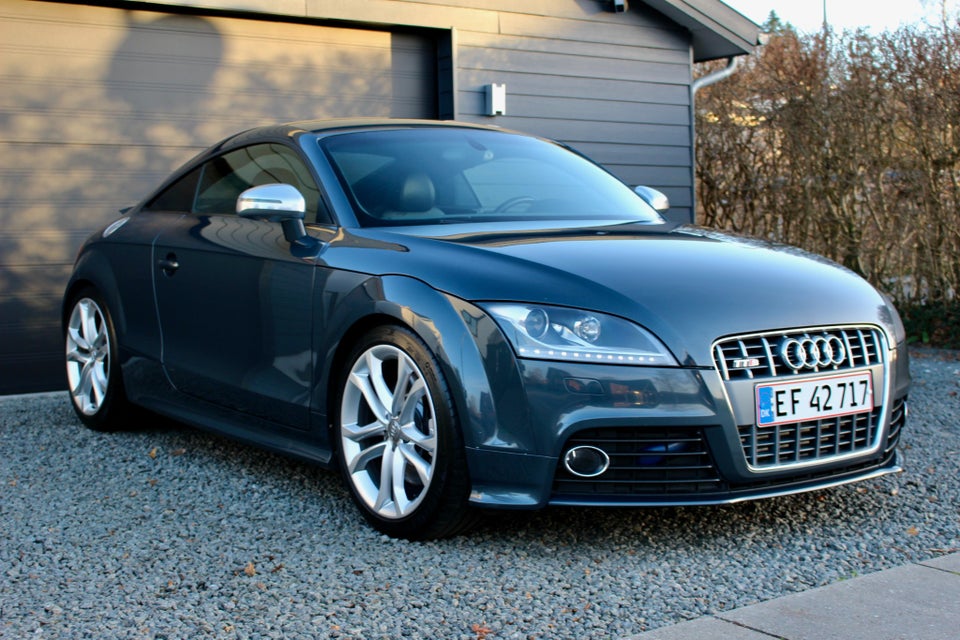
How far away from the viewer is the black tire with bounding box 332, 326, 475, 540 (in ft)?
11.5

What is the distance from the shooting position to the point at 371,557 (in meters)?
3.56

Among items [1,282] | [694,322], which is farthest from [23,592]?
[1,282]

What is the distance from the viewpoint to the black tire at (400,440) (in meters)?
3.50

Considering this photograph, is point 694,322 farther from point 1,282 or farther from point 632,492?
point 1,282

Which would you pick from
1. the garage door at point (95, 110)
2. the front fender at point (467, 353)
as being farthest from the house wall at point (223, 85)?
the front fender at point (467, 353)

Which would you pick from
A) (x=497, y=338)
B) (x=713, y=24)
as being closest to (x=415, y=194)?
(x=497, y=338)

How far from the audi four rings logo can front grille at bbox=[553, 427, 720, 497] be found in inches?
15.7

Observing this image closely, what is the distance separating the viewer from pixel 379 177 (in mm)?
4406

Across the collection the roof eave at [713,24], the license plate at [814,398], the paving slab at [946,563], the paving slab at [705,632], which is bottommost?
the paving slab at [946,563]

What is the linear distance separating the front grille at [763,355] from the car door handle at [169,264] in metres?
2.58

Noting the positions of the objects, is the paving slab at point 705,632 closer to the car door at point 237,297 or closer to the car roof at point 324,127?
the car door at point 237,297

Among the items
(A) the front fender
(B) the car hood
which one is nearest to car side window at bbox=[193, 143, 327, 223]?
(B) the car hood

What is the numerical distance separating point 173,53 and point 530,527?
5148 mm

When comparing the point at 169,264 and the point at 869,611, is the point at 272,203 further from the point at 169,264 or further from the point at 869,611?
the point at 869,611
